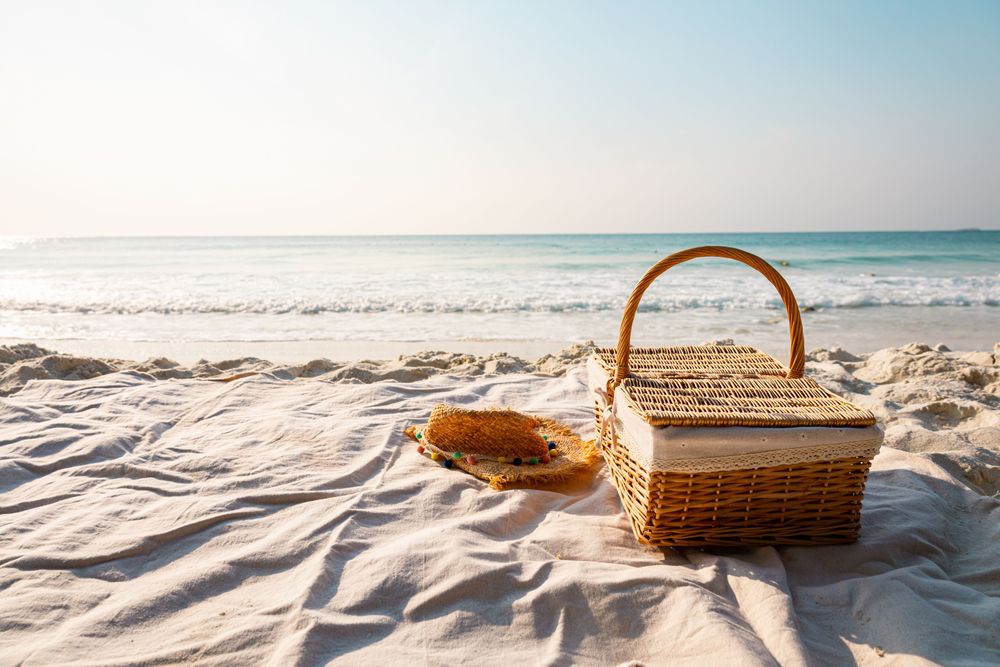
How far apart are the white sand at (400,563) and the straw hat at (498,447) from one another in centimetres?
9

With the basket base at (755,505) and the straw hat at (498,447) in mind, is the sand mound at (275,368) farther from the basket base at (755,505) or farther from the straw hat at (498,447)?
the basket base at (755,505)

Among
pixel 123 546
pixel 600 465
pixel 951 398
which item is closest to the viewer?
pixel 123 546

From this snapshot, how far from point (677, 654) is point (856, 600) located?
588mm

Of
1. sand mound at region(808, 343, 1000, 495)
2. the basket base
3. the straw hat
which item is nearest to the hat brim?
the straw hat

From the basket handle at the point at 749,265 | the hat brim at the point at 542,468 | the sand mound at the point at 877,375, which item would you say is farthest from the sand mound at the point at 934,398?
the hat brim at the point at 542,468

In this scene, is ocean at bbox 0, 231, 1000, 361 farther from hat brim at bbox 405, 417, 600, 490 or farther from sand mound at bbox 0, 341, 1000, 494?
hat brim at bbox 405, 417, 600, 490

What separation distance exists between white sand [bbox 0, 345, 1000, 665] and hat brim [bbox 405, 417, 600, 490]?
8 cm

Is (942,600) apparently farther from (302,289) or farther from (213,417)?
(302,289)

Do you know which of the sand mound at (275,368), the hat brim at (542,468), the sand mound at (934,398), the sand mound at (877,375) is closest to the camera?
the hat brim at (542,468)

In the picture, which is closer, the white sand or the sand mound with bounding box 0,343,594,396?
the white sand

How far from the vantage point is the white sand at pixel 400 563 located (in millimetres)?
1449

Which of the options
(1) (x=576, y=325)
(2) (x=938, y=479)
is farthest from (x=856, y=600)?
(1) (x=576, y=325)

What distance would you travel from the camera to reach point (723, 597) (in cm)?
164

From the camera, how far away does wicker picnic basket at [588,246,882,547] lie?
1.69 meters
